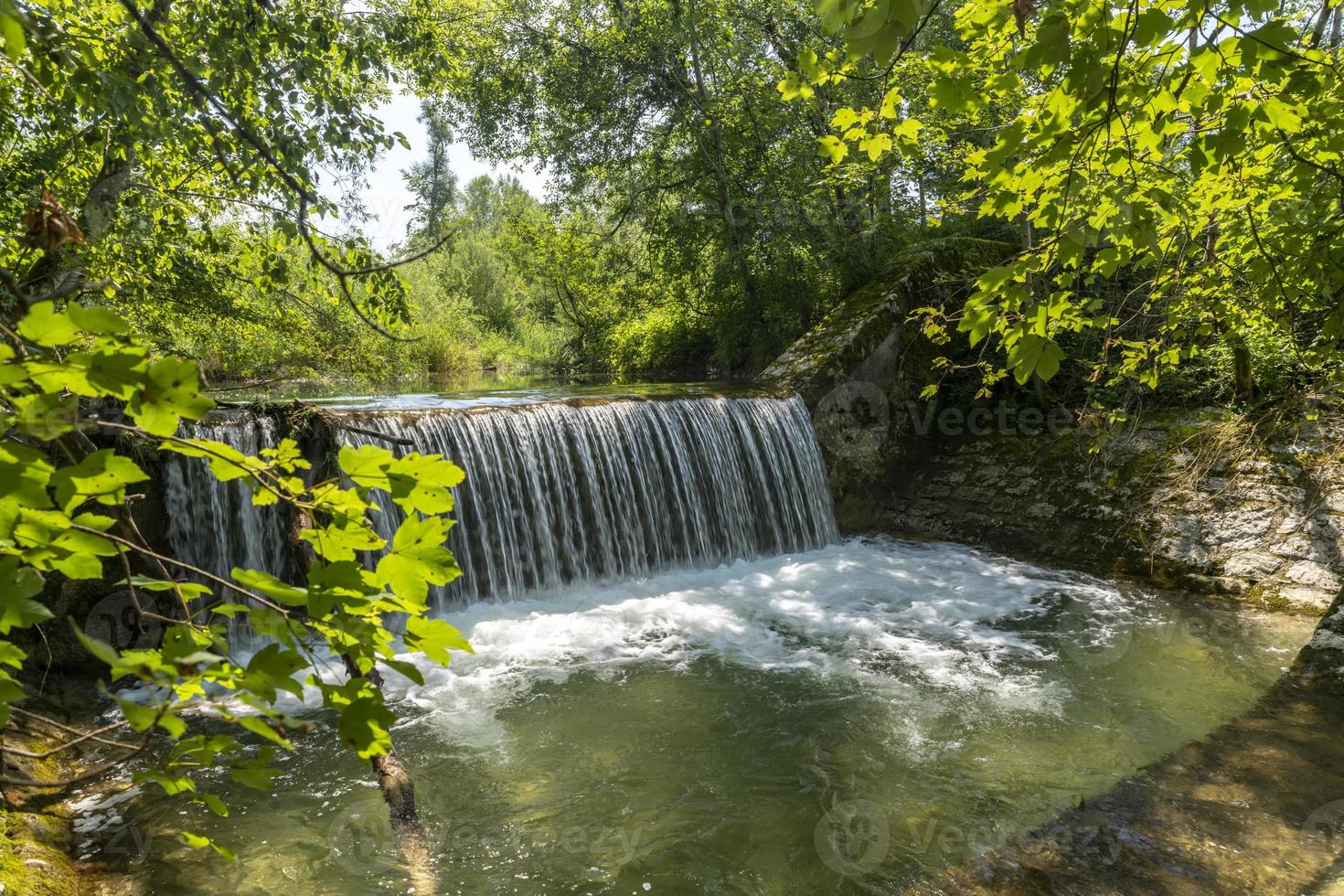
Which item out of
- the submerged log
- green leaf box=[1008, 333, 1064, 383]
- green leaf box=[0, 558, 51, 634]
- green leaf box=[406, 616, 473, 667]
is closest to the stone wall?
green leaf box=[1008, 333, 1064, 383]

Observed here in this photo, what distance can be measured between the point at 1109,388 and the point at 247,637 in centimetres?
887

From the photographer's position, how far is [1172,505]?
6539mm

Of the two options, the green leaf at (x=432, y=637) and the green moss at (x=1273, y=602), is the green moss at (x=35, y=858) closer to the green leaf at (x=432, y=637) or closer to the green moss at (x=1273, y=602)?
the green leaf at (x=432, y=637)

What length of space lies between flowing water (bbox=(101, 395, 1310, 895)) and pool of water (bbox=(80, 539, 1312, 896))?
2 centimetres

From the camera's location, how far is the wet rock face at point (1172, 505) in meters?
5.71

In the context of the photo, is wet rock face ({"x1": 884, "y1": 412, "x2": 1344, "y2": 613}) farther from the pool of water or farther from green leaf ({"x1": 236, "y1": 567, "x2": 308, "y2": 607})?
green leaf ({"x1": 236, "y1": 567, "x2": 308, "y2": 607})

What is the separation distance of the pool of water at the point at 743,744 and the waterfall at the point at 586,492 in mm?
793

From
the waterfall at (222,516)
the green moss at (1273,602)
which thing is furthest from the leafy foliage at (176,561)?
the green moss at (1273,602)

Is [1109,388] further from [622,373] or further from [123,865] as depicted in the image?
[622,373]

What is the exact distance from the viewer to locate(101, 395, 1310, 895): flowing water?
3.13 metres

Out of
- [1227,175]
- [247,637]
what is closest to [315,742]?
[247,637]

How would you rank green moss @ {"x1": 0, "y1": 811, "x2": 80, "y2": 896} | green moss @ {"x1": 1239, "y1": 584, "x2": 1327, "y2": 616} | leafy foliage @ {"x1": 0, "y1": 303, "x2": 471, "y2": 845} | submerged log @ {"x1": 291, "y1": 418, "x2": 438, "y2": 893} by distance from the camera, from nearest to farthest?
1. leafy foliage @ {"x1": 0, "y1": 303, "x2": 471, "y2": 845}
2. green moss @ {"x1": 0, "y1": 811, "x2": 80, "y2": 896}
3. submerged log @ {"x1": 291, "y1": 418, "x2": 438, "y2": 893}
4. green moss @ {"x1": 1239, "y1": 584, "x2": 1327, "y2": 616}

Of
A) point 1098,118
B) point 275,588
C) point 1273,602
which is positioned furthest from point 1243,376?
point 275,588

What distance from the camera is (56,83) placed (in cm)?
327
